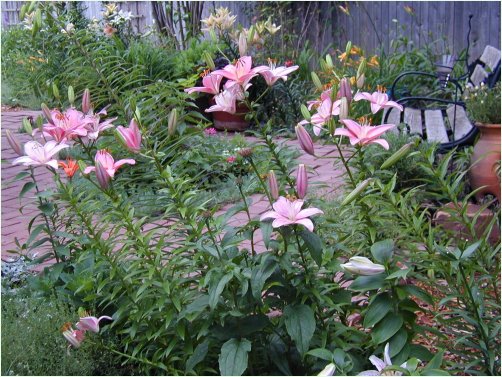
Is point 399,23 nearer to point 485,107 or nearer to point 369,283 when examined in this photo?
point 485,107

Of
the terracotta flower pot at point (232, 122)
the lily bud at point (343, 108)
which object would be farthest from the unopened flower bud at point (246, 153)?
the terracotta flower pot at point (232, 122)

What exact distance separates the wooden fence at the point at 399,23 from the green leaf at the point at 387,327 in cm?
651

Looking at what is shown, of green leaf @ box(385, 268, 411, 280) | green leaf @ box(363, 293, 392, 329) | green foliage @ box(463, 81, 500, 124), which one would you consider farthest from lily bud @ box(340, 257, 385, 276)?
green foliage @ box(463, 81, 500, 124)

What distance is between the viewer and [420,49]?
8047mm

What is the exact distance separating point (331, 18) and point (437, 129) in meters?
4.68

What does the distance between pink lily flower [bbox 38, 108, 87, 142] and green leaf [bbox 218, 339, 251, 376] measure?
69 cm

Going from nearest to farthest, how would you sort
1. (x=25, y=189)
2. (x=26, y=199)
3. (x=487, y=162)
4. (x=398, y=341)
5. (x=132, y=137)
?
1. (x=398, y=341)
2. (x=132, y=137)
3. (x=25, y=189)
4. (x=487, y=162)
5. (x=26, y=199)

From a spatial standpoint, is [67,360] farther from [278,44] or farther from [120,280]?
[278,44]

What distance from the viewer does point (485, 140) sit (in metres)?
3.92

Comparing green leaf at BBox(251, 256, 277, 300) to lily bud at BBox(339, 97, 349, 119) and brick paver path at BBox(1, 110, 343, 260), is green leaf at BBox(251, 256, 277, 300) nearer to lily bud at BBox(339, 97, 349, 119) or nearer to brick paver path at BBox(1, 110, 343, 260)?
lily bud at BBox(339, 97, 349, 119)

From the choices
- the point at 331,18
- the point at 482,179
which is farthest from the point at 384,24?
the point at 482,179

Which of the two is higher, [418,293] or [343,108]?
[343,108]

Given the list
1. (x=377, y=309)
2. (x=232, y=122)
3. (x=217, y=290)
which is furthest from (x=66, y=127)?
(x=232, y=122)

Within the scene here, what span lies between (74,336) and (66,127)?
1.86 feet
